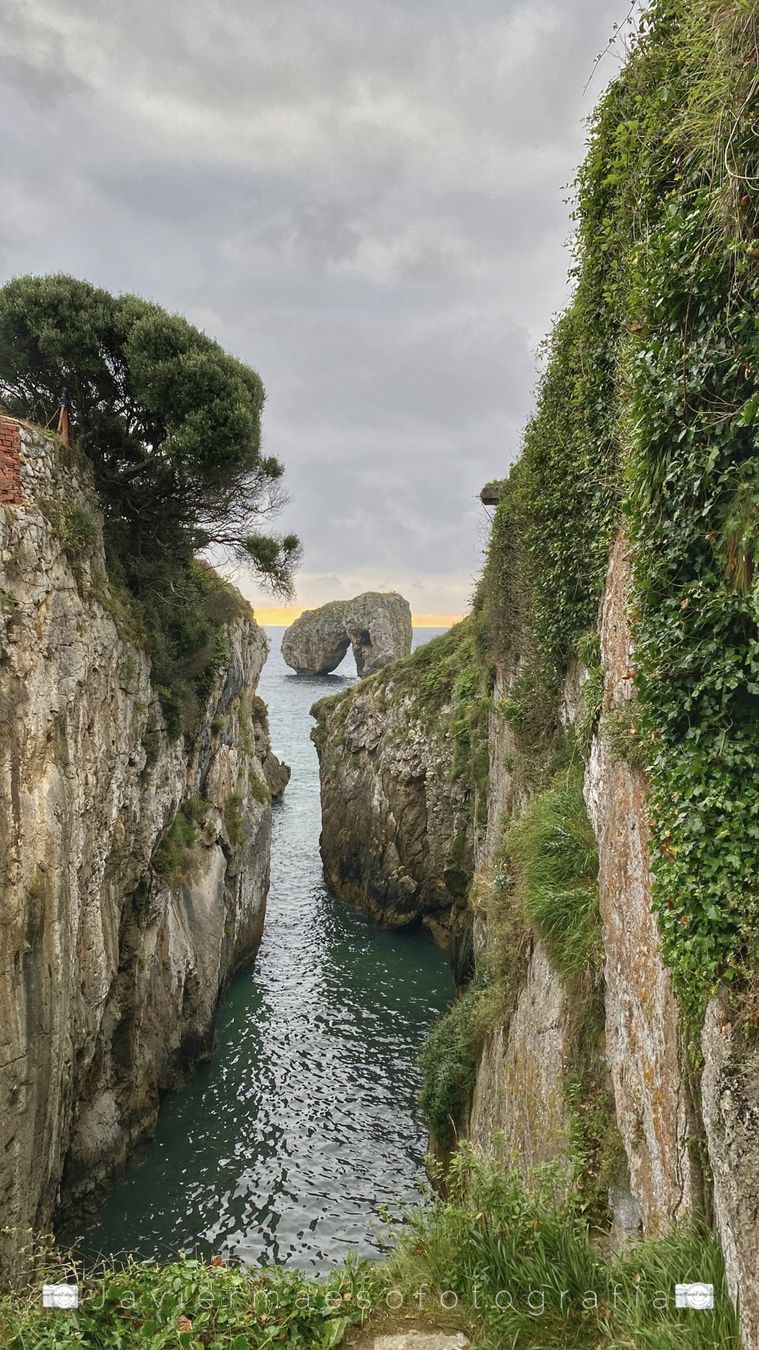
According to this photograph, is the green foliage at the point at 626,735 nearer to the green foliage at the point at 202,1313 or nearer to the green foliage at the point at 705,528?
the green foliage at the point at 705,528

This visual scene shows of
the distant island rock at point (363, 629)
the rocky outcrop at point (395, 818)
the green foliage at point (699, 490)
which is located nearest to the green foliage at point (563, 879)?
the green foliage at point (699, 490)

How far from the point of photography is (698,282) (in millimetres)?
5172

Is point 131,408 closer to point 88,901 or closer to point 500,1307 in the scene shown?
point 88,901

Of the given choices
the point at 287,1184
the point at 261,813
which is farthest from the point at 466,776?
the point at 287,1184

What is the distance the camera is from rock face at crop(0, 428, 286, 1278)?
1050 cm

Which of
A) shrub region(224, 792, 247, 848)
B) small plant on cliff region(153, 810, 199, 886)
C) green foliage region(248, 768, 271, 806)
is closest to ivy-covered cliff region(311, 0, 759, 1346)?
small plant on cliff region(153, 810, 199, 886)

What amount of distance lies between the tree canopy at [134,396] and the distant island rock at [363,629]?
6747 centimetres

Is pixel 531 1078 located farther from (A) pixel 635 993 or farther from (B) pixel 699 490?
(B) pixel 699 490

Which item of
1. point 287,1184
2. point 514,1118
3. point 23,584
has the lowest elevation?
point 287,1184

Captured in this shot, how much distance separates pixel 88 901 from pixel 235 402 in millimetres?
10568

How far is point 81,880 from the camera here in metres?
12.5

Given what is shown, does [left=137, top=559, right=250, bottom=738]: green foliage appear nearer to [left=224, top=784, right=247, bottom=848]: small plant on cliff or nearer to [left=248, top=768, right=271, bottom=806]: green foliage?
[left=224, top=784, right=247, bottom=848]: small plant on cliff

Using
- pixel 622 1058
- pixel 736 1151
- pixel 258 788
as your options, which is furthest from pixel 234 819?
pixel 736 1151

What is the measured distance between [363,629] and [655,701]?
296 feet
